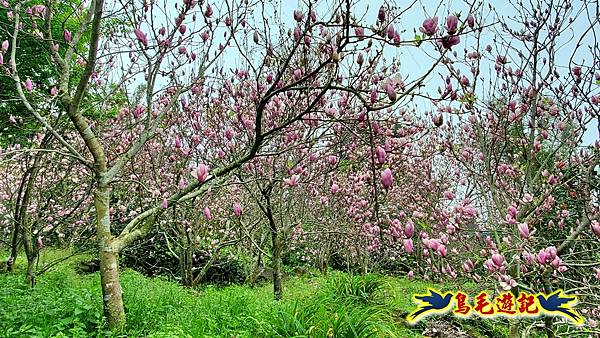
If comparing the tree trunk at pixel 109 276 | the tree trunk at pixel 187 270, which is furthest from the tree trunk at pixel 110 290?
the tree trunk at pixel 187 270

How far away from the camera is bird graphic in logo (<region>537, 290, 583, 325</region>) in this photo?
3445mm

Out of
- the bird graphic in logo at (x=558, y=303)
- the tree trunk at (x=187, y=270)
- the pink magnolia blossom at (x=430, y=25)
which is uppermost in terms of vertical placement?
the pink magnolia blossom at (x=430, y=25)

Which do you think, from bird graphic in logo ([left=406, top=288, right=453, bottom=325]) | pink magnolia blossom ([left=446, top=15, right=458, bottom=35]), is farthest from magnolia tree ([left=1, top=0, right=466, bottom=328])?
bird graphic in logo ([left=406, top=288, right=453, bottom=325])

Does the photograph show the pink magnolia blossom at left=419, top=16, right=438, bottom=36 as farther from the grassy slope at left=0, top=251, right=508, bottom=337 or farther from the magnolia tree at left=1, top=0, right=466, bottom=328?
the grassy slope at left=0, top=251, right=508, bottom=337

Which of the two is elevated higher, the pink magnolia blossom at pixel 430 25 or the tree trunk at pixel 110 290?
the pink magnolia blossom at pixel 430 25

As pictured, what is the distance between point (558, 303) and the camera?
11.6 ft

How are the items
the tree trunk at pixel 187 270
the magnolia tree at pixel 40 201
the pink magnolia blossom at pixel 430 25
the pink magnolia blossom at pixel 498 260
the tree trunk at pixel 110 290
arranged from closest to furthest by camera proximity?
the pink magnolia blossom at pixel 430 25
the pink magnolia blossom at pixel 498 260
the tree trunk at pixel 110 290
the magnolia tree at pixel 40 201
the tree trunk at pixel 187 270

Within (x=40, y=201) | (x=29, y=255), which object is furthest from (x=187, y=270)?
(x=29, y=255)

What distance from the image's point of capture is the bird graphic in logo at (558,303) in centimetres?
345

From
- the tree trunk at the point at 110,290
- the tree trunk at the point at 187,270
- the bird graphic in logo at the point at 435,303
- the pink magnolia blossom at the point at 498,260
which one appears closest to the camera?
the pink magnolia blossom at the point at 498,260

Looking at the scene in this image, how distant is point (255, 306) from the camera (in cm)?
397

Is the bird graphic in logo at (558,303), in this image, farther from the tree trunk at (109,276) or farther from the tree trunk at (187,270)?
the tree trunk at (187,270)

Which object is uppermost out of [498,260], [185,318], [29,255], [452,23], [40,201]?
[40,201]

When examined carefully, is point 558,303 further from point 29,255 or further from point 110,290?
point 29,255
